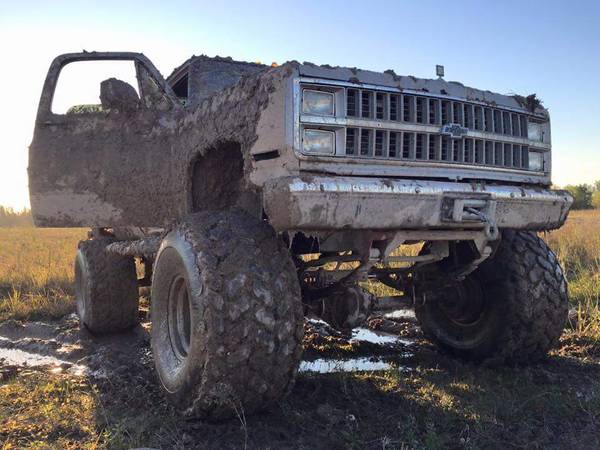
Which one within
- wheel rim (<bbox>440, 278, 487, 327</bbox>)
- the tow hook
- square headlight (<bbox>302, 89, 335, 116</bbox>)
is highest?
square headlight (<bbox>302, 89, 335, 116</bbox>)

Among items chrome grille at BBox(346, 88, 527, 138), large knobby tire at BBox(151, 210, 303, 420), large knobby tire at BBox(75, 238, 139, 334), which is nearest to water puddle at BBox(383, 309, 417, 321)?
large knobby tire at BBox(75, 238, 139, 334)

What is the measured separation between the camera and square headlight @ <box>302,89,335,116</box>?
9.75ft

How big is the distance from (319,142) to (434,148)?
79cm

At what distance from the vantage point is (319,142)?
2.98 meters

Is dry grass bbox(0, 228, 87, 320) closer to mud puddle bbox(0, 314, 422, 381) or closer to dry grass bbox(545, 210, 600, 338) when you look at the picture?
mud puddle bbox(0, 314, 422, 381)

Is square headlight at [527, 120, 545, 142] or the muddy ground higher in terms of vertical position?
square headlight at [527, 120, 545, 142]

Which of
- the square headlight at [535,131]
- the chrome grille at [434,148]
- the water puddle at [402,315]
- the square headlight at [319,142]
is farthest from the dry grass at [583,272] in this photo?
the square headlight at [319,142]

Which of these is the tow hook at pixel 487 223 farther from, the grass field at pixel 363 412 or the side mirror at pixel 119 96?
the side mirror at pixel 119 96

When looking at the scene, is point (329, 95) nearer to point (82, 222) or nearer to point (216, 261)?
point (216, 261)

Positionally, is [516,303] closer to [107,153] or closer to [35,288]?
[107,153]

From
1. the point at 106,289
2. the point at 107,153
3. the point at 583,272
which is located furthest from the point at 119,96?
the point at 583,272

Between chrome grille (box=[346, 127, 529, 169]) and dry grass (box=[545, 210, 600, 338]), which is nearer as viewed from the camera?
chrome grille (box=[346, 127, 529, 169])

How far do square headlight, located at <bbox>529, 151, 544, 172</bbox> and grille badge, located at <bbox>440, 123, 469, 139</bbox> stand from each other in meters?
0.71

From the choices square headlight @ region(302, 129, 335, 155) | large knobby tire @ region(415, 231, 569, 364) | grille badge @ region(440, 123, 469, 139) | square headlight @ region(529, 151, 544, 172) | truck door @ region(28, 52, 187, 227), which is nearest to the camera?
square headlight @ region(302, 129, 335, 155)
